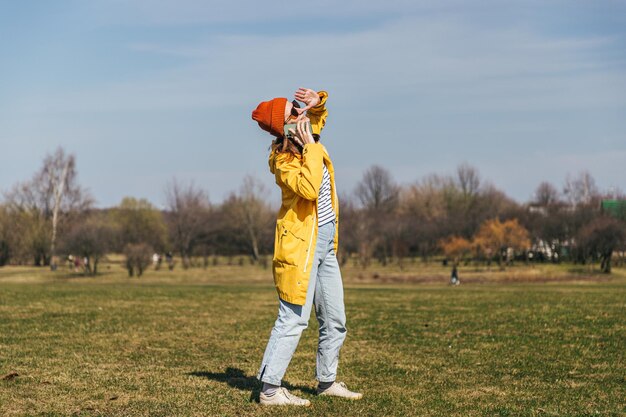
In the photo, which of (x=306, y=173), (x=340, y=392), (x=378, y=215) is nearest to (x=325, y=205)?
(x=306, y=173)

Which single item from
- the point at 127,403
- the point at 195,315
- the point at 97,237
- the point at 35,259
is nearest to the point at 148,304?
the point at 195,315

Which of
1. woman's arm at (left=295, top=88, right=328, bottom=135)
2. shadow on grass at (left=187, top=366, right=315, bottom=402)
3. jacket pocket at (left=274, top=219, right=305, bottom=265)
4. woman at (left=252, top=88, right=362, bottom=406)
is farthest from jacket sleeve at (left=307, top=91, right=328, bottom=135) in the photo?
shadow on grass at (left=187, top=366, right=315, bottom=402)

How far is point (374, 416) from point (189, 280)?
48806 mm

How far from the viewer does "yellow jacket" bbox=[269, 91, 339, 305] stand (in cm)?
640

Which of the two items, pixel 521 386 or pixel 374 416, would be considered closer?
pixel 374 416

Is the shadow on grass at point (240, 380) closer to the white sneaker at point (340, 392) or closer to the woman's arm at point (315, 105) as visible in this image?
the white sneaker at point (340, 392)

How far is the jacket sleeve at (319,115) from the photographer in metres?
7.08

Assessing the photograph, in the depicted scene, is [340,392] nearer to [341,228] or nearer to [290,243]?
[290,243]

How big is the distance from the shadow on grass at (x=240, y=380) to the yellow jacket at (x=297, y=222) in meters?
1.04

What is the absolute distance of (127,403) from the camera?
6.52m

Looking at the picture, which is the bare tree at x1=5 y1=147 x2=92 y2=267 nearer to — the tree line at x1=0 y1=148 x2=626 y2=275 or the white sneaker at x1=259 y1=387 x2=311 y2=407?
the tree line at x1=0 y1=148 x2=626 y2=275

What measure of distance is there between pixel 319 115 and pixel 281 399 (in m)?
2.41

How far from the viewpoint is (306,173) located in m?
6.38

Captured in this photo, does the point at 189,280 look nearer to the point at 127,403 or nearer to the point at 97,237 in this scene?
the point at 97,237
